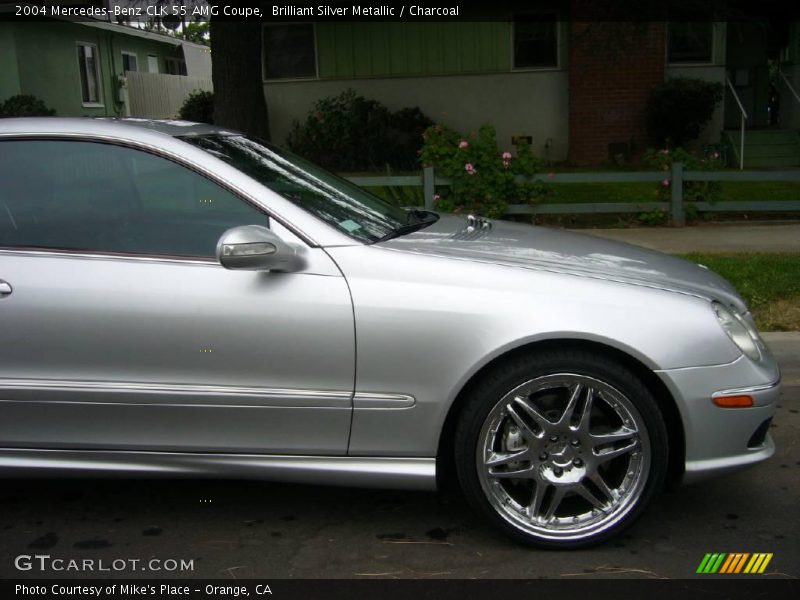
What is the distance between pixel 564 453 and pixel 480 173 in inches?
260

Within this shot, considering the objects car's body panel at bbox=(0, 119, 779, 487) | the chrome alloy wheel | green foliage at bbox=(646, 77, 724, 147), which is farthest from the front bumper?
green foliage at bbox=(646, 77, 724, 147)

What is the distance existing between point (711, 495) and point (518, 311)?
146 centimetres

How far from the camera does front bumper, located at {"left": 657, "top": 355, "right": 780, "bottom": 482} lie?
126 inches

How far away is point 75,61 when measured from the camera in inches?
860

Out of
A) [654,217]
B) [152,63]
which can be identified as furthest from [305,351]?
[152,63]

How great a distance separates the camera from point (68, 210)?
141 inches

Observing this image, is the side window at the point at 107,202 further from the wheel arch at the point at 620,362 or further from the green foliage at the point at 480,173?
the green foliage at the point at 480,173

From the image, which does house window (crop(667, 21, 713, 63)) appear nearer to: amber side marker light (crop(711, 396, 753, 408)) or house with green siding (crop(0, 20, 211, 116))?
house with green siding (crop(0, 20, 211, 116))

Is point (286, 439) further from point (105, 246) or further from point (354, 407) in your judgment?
point (105, 246)

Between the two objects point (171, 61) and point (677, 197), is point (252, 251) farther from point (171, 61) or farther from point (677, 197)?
point (171, 61)

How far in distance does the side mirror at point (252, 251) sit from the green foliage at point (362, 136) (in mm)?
13718

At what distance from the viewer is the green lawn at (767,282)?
611 cm

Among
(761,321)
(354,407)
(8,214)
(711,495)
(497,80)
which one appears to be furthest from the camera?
(497,80)
